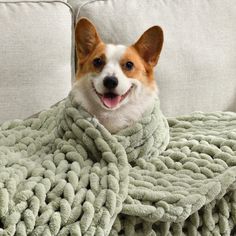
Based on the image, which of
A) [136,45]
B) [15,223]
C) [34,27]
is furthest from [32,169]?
[34,27]

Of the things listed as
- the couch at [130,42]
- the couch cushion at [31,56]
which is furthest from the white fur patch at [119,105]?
the couch cushion at [31,56]

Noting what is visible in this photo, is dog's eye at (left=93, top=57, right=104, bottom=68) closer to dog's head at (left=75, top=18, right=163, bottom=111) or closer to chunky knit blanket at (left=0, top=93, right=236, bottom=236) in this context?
dog's head at (left=75, top=18, right=163, bottom=111)

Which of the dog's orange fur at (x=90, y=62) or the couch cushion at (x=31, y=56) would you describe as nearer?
the dog's orange fur at (x=90, y=62)

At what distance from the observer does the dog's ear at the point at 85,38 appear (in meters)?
1.12

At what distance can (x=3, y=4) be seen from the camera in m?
1.40

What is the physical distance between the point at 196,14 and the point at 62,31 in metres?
0.41

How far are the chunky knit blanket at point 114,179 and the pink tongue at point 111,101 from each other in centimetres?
5

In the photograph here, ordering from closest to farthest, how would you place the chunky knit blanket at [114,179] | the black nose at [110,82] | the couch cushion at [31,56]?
1. the chunky knit blanket at [114,179]
2. the black nose at [110,82]
3. the couch cushion at [31,56]

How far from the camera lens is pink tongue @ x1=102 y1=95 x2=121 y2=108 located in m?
1.09

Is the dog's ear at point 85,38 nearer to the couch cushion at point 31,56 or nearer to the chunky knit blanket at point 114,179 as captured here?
the chunky knit blanket at point 114,179

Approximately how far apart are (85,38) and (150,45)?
0.14 meters

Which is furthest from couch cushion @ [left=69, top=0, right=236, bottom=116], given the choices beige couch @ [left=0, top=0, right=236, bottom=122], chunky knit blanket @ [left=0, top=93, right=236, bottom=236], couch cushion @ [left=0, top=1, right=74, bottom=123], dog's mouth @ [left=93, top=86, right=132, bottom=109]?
dog's mouth @ [left=93, top=86, right=132, bottom=109]

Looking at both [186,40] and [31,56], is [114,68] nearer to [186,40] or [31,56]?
[31,56]

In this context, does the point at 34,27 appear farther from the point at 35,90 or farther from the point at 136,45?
the point at 136,45
